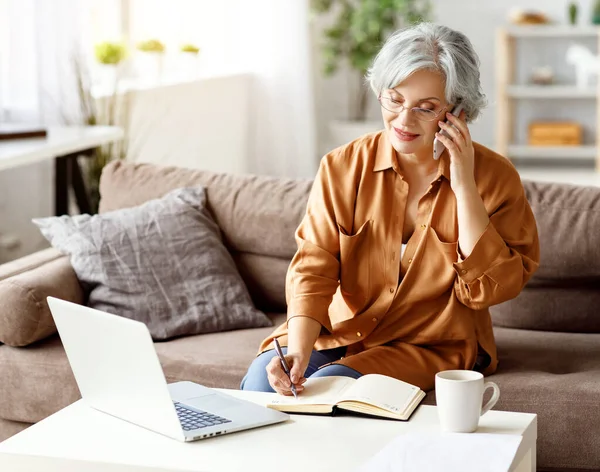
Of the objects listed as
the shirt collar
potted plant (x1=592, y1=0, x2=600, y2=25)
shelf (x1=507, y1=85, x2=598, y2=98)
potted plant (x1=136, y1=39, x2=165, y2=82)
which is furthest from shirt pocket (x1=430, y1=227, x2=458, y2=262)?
potted plant (x1=592, y1=0, x2=600, y2=25)

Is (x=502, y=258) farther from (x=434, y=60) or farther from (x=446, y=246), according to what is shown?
(x=434, y=60)

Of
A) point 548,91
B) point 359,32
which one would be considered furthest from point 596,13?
point 359,32

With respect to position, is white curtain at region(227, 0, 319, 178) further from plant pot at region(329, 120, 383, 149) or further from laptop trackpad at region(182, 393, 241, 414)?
laptop trackpad at region(182, 393, 241, 414)

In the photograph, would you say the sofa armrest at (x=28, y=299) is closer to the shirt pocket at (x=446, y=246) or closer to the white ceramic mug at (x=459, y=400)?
the shirt pocket at (x=446, y=246)

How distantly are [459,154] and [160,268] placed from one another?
97 cm

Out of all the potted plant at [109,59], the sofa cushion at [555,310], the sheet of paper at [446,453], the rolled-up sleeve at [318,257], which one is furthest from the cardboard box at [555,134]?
the sheet of paper at [446,453]

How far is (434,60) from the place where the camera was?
1.95 metres

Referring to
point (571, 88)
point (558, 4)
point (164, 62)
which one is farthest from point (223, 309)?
point (558, 4)

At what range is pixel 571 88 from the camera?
719cm

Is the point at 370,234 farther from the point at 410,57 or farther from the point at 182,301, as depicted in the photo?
the point at 182,301

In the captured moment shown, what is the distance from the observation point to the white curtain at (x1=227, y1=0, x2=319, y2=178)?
19.3 ft

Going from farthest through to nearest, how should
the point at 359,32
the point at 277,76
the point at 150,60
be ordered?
the point at 359,32 → the point at 277,76 → the point at 150,60

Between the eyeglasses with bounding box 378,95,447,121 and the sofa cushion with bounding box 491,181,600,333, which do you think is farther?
the sofa cushion with bounding box 491,181,600,333

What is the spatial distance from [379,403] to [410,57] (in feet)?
2.31
